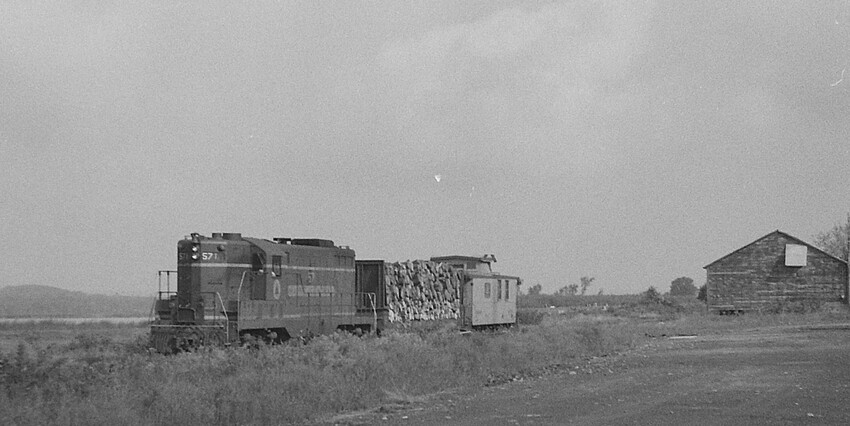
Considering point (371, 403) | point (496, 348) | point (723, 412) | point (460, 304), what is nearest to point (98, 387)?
point (371, 403)

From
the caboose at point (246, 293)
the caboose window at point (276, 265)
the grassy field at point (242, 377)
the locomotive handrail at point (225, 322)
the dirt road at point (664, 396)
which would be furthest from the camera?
the caboose window at point (276, 265)

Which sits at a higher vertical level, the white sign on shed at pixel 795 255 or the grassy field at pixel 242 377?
the white sign on shed at pixel 795 255

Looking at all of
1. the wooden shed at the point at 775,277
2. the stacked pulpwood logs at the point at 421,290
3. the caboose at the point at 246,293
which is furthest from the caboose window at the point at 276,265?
the wooden shed at the point at 775,277

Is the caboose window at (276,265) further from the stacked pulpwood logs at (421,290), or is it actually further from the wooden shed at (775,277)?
the wooden shed at (775,277)

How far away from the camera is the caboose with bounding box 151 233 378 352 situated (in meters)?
22.9

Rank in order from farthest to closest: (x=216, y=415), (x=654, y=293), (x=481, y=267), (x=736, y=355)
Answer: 1. (x=654, y=293)
2. (x=481, y=267)
3. (x=736, y=355)
4. (x=216, y=415)

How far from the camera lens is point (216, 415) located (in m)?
13.2

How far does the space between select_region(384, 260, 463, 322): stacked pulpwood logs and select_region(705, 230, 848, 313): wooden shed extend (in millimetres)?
28550

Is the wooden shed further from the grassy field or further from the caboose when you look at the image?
the caboose

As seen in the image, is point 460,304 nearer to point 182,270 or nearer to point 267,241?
point 267,241

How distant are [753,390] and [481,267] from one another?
77.8ft

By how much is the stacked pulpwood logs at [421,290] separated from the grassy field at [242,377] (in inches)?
290

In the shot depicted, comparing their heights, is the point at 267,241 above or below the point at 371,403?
above

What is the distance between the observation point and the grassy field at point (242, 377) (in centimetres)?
1249
